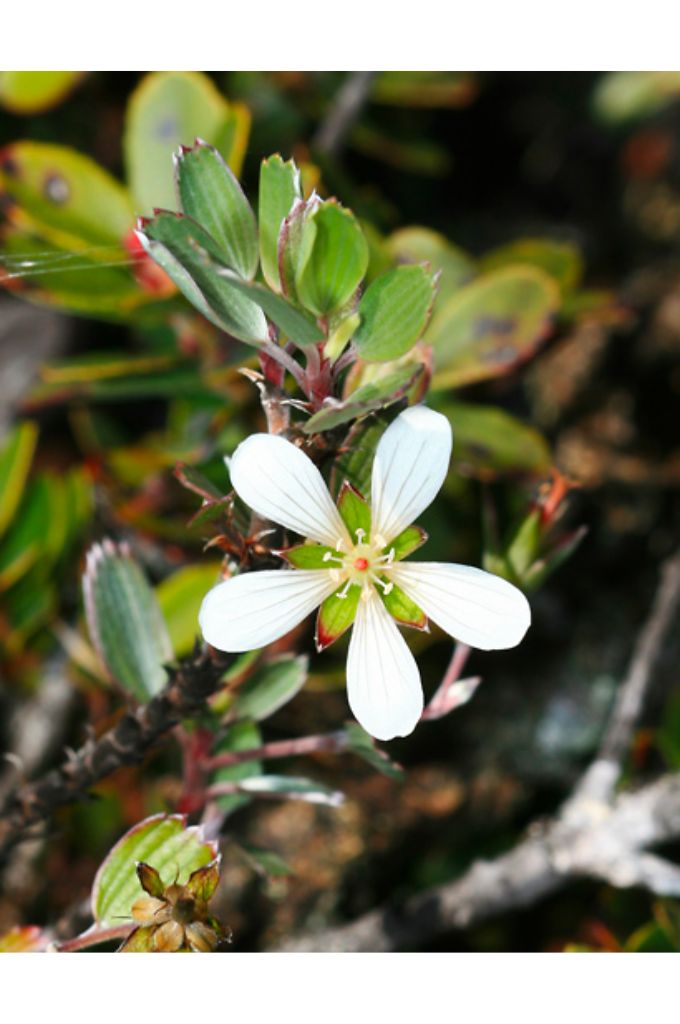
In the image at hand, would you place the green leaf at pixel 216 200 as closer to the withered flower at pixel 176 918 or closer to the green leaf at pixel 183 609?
the withered flower at pixel 176 918

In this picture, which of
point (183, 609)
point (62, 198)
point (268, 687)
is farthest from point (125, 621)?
point (62, 198)

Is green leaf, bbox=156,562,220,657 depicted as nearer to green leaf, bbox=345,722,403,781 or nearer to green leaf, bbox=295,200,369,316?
green leaf, bbox=345,722,403,781

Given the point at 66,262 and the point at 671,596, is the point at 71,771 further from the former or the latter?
the point at 671,596

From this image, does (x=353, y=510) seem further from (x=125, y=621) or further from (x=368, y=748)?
(x=125, y=621)

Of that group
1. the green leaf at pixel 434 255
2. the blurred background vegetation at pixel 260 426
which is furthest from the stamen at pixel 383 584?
the green leaf at pixel 434 255

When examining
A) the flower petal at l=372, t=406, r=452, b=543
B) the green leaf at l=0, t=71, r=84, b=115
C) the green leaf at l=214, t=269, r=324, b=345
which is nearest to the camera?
the green leaf at l=214, t=269, r=324, b=345

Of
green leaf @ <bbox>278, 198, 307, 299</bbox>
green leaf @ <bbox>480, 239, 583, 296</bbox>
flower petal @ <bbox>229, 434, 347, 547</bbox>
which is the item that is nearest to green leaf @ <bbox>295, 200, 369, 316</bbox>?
green leaf @ <bbox>278, 198, 307, 299</bbox>

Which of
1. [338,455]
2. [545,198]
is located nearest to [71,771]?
[338,455]
